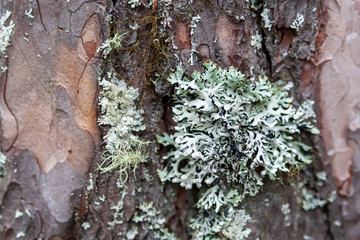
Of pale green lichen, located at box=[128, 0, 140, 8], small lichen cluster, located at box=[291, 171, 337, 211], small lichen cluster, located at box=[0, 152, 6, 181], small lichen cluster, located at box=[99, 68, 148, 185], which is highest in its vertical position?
pale green lichen, located at box=[128, 0, 140, 8]

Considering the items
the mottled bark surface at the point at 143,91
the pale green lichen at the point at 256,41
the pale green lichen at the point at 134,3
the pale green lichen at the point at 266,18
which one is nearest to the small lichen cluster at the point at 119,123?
the mottled bark surface at the point at 143,91

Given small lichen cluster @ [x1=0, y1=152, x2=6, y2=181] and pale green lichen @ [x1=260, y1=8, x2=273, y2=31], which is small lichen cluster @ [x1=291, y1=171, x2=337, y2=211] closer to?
pale green lichen @ [x1=260, y1=8, x2=273, y2=31]

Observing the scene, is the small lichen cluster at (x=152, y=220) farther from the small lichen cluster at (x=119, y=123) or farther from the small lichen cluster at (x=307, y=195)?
the small lichen cluster at (x=307, y=195)

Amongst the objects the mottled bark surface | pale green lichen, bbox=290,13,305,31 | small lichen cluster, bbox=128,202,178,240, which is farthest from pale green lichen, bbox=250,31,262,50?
small lichen cluster, bbox=128,202,178,240

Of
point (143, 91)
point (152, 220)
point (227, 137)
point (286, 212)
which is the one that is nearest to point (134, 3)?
point (143, 91)

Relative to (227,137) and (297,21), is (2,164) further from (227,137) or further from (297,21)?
(297,21)

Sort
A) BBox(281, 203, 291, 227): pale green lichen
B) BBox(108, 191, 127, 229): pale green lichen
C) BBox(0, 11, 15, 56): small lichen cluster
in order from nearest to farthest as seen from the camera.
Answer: BBox(0, 11, 15, 56): small lichen cluster < BBox(108, 191, 127, 229): pale green lichen < BBox(281, 203, 291, 227): pale green lichen
